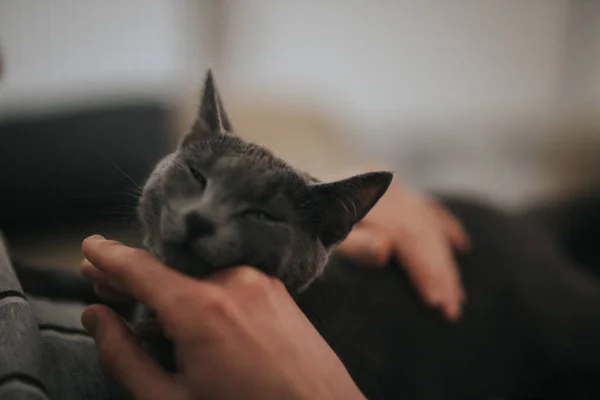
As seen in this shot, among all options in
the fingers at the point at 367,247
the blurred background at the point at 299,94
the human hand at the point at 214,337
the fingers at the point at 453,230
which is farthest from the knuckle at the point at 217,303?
the fingers at the point at 453,230

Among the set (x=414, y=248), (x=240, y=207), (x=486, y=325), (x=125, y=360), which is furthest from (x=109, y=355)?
(x=486, y=325)

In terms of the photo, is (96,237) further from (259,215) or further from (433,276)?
(433,276)

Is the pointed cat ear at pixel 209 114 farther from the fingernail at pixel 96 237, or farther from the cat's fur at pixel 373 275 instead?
the fingernail at pixel 96 237

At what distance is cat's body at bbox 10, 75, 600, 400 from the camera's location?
0.41 meters

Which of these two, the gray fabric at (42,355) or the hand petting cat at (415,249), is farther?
the hand petting cat at (415,249)

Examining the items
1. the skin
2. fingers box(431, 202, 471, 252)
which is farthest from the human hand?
fingers box(431, 202, 471, 252)

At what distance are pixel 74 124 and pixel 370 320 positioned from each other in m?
0.72

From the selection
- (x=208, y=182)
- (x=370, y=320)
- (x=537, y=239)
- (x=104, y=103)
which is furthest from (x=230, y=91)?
(x=208, y=182)

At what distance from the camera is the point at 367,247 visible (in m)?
0.64

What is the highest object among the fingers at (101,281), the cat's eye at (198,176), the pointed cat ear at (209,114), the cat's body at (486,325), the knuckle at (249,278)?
the pointed cat ear at (209,114)

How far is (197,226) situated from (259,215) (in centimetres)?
5

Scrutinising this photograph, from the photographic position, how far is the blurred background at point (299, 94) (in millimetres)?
659

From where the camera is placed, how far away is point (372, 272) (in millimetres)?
710

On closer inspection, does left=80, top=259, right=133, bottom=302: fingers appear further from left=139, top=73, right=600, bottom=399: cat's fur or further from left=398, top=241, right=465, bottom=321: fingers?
left=398, top=241, right=465, bottom=321: fingers
